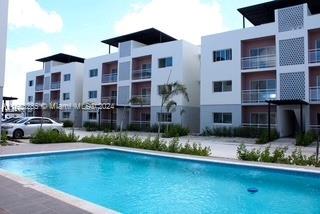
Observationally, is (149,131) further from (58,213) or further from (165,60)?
(58,213)

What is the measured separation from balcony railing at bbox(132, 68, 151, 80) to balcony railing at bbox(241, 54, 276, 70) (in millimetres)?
11146

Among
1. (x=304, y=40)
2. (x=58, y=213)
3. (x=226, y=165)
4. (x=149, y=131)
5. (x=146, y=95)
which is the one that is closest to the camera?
(x=58, y=213)

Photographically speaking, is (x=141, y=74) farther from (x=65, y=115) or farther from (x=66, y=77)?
(x=65, y=115)

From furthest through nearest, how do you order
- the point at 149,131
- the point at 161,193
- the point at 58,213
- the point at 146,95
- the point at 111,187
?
the point at 146,95, the point at 149,131, the point at 111,187, the point at 161,193, the point at 58,213

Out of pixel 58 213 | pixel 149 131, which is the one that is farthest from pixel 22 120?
pixel 58 213

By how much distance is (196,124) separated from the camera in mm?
33375

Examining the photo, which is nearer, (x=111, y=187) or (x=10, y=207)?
(x=10, y=207)

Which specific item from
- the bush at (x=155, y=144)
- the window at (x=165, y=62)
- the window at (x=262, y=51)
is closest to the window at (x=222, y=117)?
the window at (x=262, y=51)

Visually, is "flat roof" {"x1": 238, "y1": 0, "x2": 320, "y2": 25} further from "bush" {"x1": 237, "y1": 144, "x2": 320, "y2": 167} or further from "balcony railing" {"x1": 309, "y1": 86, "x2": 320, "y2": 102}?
"bush" {"x1": 237, "y1": 144, "x2": 320, "y2": 167}

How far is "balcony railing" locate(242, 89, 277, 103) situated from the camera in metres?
26.0

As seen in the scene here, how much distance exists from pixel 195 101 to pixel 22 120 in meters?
17.1

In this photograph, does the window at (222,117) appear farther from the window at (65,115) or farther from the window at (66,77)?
the window at (66,77)

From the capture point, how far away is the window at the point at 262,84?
27.0 m

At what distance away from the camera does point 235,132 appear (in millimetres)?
26797
